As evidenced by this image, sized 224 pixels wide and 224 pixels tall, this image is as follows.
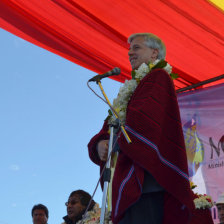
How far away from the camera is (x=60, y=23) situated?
5.14 metres

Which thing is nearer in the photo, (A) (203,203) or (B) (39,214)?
(A) (203,203)

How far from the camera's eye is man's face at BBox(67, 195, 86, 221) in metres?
5.54

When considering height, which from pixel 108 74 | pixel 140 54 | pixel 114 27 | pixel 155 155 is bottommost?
pixel 155 155

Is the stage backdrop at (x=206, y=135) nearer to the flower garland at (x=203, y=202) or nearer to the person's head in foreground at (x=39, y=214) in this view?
the flower garland at (x=203, y=202)

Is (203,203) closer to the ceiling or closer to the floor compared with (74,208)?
closer to the floor

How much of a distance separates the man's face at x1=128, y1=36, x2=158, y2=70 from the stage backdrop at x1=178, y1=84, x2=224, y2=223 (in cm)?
246

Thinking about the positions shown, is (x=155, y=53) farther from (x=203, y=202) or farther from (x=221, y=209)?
(x=221, y=209)

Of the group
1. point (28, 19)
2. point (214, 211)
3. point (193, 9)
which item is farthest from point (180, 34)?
point (214, 211)

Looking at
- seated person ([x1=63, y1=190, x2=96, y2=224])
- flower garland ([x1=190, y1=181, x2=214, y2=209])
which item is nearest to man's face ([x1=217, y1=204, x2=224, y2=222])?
flower garland ([x1=190, y1=181, x2=214, y2=209])

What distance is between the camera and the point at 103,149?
2.78 metres

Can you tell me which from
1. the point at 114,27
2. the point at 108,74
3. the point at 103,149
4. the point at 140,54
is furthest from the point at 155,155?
the point at 114,27

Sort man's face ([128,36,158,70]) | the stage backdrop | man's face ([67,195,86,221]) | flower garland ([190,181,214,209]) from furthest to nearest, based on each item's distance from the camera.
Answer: man's face ([67,195,86,221]), the stage backdrop, flower garland ([190,181,214,209]), man's face ([128,36,158,70])

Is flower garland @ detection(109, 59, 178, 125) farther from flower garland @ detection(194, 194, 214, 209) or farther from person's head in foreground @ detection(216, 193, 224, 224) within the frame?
person's head in foreground @ detection(216, 193, 224, 224)

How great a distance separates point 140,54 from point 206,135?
2.66m
